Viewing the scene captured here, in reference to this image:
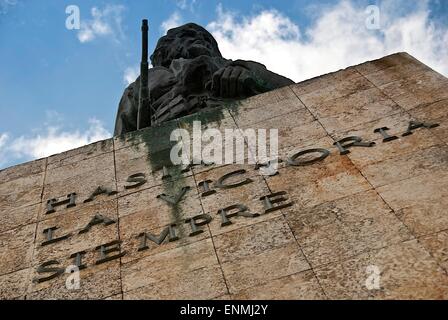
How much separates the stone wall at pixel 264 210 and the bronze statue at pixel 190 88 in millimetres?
1496

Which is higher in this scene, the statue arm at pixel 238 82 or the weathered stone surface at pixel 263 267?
the statue arm at pixel 238 82

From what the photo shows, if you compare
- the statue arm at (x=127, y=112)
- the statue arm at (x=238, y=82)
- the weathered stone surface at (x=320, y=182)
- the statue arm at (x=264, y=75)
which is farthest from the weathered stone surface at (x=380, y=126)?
the statue arm at (x=127, y=112)

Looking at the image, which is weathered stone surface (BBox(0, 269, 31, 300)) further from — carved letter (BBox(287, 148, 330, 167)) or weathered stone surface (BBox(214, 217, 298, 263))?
carved letter (BBox(287, 148, 330, 167))

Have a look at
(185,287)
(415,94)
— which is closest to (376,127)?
(415,94)

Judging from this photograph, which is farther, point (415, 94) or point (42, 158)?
point (42, 158)

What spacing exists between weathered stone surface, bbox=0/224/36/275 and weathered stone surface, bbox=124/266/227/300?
1.39m

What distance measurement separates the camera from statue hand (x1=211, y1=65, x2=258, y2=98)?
9.99 m

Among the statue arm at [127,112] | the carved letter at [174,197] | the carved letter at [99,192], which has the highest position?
the statue arm at [127,112]

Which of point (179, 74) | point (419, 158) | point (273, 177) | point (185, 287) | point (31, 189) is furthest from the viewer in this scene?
point (179, 74)

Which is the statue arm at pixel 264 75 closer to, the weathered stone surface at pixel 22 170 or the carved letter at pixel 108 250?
the weathered stone surface at pixel 22 170

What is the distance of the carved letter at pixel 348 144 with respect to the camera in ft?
22.4

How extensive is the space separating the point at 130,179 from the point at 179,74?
488cm
